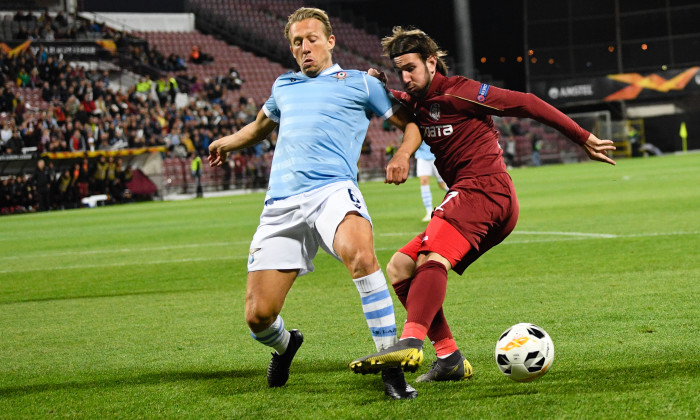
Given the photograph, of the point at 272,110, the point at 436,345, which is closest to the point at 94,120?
the point at 272,110

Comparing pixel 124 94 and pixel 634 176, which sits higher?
pixel 124 94

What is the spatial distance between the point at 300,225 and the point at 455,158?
1.03 metres

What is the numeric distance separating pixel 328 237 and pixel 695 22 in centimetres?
5031

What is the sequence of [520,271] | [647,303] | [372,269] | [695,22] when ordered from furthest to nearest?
[695,22] → [520,271] → [647,303] → [372,269]

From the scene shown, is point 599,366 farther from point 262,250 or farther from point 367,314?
point 262,250

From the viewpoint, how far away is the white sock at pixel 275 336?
16.8ft

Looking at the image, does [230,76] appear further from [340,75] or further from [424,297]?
[424,297]

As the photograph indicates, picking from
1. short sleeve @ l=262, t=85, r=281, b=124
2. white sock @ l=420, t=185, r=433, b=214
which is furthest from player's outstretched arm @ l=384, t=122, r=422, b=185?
white sock @ l=420, t=185, r=433, b=214

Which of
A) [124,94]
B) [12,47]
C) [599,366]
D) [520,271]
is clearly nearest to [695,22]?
[124,94]

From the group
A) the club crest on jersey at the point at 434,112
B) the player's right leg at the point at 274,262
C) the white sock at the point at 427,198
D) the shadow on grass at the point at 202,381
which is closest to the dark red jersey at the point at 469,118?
the club crest on jersey at the point at 434,112

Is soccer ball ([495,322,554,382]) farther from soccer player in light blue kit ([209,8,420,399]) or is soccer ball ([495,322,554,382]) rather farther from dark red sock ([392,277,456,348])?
soccer player in light blue kit ([209,8,420,399])

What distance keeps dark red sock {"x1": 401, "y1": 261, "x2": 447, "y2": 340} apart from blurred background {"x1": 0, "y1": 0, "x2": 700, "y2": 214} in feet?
85.8

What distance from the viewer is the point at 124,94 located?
35.6 meters

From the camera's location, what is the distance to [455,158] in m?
5.25
